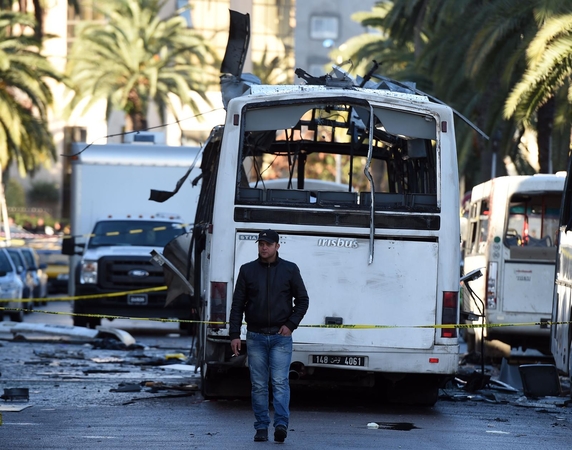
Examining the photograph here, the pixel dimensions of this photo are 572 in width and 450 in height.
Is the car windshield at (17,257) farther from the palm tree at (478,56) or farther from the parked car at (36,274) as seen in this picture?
the palm tree at (478,56)

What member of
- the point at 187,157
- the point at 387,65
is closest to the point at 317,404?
the point at 187,157

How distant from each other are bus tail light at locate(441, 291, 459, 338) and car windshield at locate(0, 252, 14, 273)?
17522mm

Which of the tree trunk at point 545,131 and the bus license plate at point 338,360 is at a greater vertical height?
the tree trunk at point 545,131

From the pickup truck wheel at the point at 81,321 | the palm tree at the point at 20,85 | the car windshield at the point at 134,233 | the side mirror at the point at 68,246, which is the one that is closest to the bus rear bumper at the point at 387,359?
the side mirror at the point at 68,246

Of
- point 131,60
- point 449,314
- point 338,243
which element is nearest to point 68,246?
point 338,243

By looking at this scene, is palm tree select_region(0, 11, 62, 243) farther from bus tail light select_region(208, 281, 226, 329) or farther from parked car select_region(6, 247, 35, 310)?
bus tail light select_region(208, 281, 226, 329)

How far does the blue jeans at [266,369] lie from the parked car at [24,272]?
64.0ft

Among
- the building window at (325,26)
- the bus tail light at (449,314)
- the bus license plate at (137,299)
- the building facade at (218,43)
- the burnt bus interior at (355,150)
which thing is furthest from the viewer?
the building window at (325,26)

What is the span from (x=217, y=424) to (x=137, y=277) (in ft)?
40.3

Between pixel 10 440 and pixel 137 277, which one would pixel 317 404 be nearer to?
pixel 10 440

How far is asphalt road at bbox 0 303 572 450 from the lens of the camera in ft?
33.0

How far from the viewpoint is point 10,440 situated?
9859mm

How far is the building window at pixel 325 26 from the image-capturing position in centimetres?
10625

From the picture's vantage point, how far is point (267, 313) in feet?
33.0
